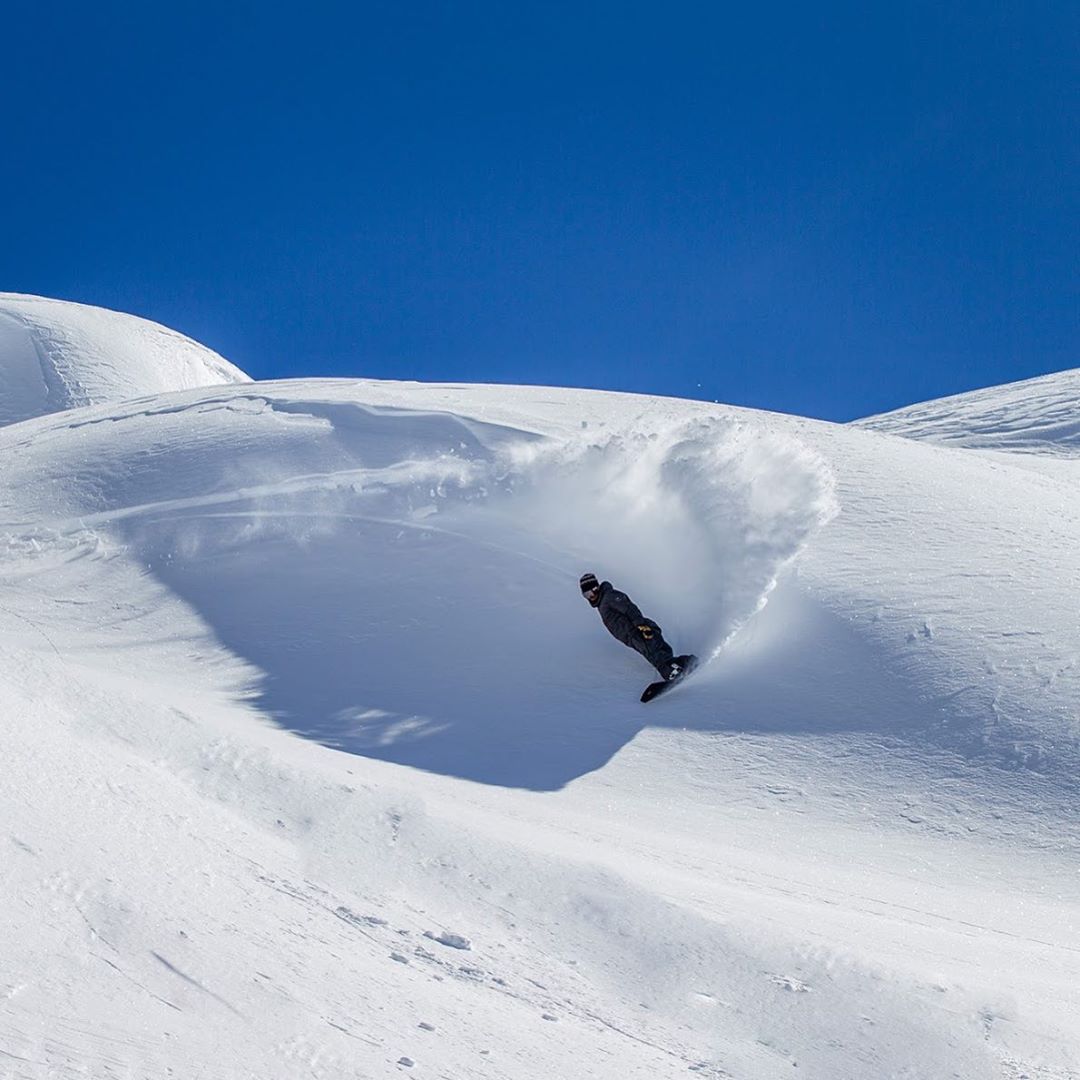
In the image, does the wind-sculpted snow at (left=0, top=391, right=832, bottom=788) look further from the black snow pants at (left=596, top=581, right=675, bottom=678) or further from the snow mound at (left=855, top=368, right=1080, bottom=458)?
the snow mound at (left=855, top=368, right=1080, bottom=458)

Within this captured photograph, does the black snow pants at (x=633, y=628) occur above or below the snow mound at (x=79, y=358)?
below

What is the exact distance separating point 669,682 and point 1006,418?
18.3 meters

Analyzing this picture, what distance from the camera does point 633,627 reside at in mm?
8484

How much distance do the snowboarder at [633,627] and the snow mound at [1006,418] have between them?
47.8ft

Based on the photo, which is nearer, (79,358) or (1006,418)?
(1006,418)

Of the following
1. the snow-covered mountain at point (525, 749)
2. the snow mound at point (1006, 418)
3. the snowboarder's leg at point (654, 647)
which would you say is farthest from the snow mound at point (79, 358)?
the snowboarder's leg at point (654, 647)

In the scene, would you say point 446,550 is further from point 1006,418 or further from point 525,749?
point 1006,418

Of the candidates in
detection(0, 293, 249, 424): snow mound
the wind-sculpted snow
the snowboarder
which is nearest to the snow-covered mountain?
the wind-sculpted snow

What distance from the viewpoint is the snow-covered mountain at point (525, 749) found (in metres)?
3.44

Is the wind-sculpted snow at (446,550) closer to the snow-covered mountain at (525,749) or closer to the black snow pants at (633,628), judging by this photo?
the snow-covered mountain at (525,749)

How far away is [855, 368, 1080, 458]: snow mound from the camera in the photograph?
21653 mm

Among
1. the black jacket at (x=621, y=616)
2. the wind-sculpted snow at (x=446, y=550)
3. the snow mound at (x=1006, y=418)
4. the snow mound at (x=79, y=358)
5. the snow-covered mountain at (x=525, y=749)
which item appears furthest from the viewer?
the snow mound at (x=79, y=358)

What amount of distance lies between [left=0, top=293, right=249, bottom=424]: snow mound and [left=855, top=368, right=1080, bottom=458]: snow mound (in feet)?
64.4

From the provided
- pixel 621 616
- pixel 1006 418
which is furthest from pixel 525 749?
pixel 1006 418
